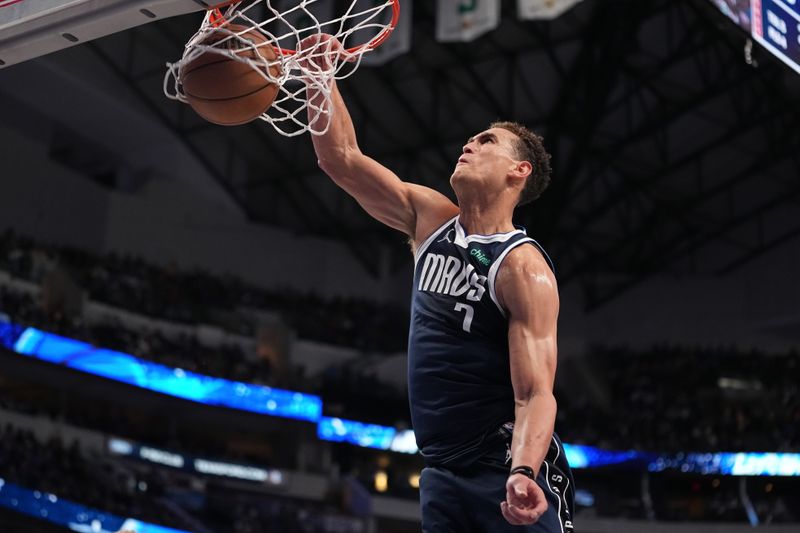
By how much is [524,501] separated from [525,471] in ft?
0.26

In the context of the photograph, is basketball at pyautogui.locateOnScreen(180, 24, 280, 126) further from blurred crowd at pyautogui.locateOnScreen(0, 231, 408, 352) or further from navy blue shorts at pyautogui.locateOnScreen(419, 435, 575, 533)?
blurred crowd at pyautogui.locateOnScreen(0, 231, 408, 352)

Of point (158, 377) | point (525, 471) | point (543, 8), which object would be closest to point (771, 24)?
point (525, 471)

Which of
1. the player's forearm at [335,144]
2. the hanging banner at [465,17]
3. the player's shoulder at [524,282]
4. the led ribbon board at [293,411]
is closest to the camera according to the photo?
the player's shoulder at [524,282]

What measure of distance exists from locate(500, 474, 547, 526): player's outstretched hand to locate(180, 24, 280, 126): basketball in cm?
152

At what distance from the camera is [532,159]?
3.22 metres

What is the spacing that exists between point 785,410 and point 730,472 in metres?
2.48

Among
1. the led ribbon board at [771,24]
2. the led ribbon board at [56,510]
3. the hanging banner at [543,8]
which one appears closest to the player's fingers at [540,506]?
the led ribbon board at [771,24]

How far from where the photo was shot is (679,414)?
22891 mm

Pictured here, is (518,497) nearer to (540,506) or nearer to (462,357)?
(540,506)

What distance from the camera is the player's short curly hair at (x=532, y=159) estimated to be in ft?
10.6

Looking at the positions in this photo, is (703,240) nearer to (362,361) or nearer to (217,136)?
(362,361)

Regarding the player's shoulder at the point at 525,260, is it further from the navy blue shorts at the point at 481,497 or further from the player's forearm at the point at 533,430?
the navy blue shorts at the point at 481,497

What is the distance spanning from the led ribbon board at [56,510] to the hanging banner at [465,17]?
29.3ft

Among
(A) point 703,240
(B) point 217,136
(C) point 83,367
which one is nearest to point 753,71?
(A) point 703,240
